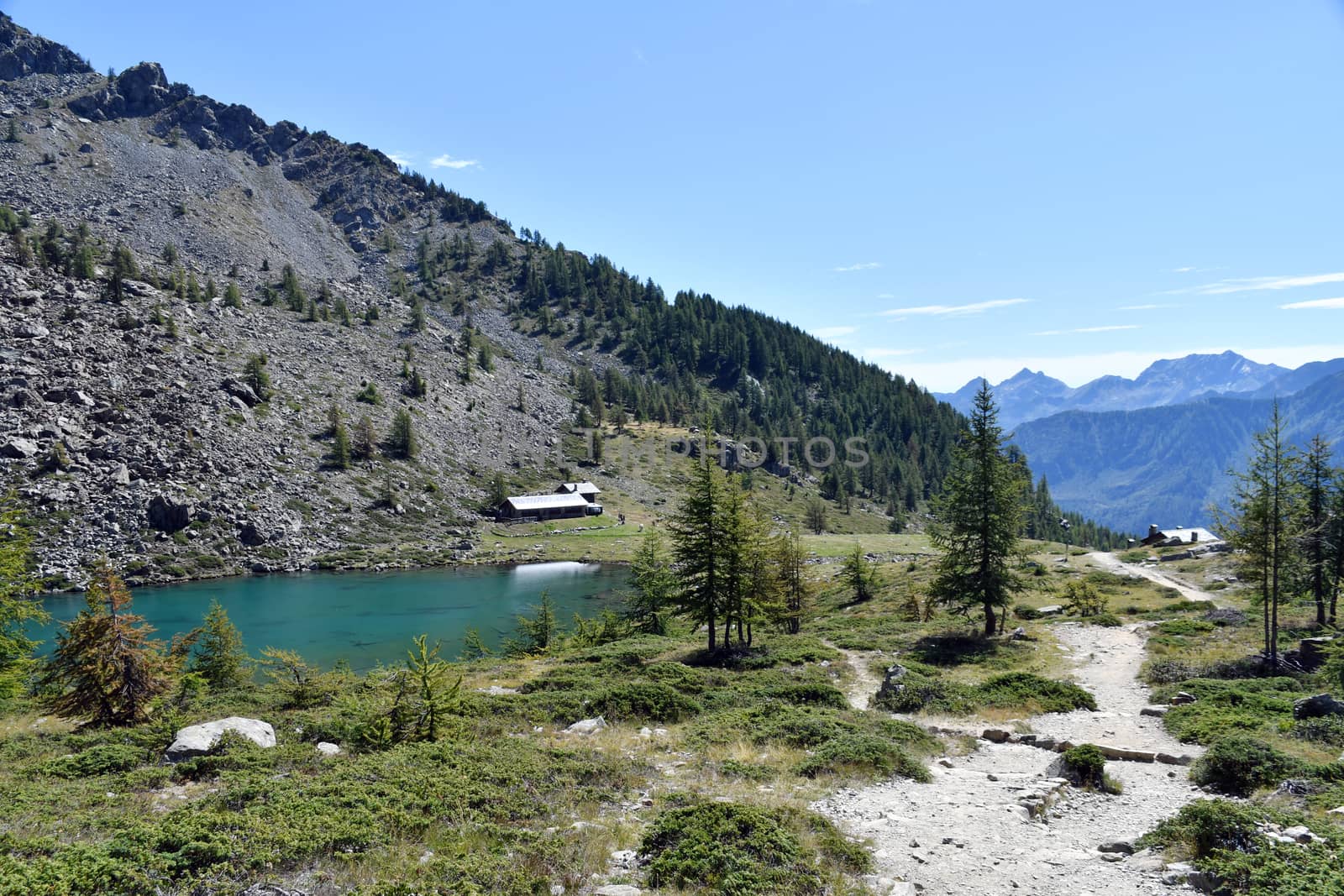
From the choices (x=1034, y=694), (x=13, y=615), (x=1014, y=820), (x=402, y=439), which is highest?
(x=402, y=439)

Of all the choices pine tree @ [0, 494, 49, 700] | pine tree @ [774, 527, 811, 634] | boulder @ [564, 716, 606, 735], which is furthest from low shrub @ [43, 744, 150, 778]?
pine tree @ [774, 527, 811, 634]

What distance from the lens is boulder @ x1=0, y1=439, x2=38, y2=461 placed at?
85.1 meters

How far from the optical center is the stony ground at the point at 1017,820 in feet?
35.8

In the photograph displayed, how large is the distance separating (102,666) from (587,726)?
15743mm

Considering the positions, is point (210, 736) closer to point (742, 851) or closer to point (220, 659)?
point (742, 851)

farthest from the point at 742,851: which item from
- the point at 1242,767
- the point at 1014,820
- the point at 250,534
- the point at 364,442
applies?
the point at 364,442

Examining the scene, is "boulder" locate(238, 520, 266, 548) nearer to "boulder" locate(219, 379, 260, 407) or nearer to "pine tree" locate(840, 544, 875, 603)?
"boulder" locate(219, 379, 260, 407)

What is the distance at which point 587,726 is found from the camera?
21562mm

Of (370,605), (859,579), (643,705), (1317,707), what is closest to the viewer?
(1317,707)

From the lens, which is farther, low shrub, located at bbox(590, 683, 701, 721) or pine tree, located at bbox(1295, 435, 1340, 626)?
pine tree, located at bbox(1295, 435, 1340, 626)

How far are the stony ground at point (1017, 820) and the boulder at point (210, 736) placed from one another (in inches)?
638

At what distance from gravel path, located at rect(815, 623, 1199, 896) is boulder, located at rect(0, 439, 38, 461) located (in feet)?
383

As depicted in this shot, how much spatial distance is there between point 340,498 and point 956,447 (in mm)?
102018

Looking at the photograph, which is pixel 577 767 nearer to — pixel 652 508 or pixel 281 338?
pixel 652 508
